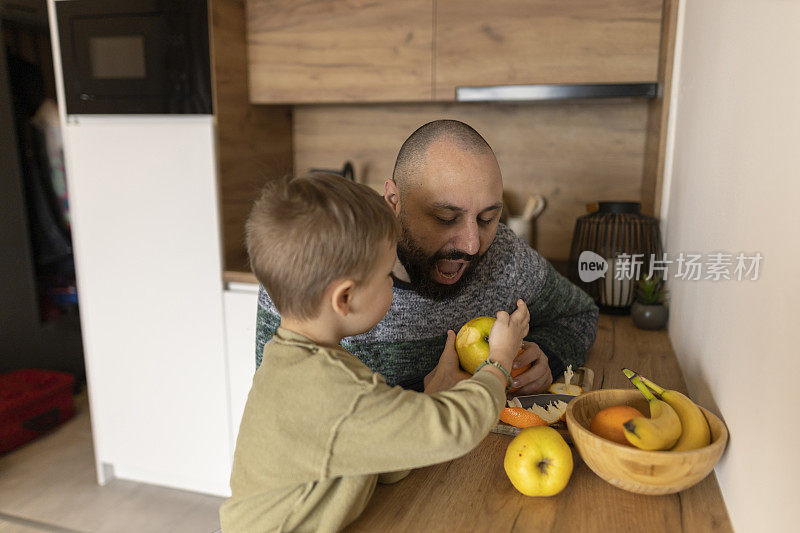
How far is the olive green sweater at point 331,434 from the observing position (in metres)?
0.68

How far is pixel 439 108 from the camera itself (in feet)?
8.03

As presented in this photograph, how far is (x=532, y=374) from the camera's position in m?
1.09

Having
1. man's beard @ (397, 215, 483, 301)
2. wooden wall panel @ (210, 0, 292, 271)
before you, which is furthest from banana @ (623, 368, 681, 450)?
wooden wall panel @ (210, 0, 292, 271)

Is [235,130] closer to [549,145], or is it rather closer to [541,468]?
[549,145]

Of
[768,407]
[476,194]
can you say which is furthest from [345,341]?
[768,407]

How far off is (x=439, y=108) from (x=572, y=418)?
186 centimetres

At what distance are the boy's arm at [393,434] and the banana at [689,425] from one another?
0.28 metres

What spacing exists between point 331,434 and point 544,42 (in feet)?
5.51

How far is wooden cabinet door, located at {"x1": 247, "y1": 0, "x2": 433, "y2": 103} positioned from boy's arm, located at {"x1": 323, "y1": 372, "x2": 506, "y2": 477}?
1.60 meters

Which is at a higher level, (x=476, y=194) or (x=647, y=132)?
(x=647, y=132)

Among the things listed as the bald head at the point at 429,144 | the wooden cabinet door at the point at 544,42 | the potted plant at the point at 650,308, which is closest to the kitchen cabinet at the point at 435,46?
the wooden cabinet door at the point at 544,42

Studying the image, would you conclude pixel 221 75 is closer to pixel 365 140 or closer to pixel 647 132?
pixel 365 140

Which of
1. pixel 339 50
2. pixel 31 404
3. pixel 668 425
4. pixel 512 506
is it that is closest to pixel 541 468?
pixel 512 506

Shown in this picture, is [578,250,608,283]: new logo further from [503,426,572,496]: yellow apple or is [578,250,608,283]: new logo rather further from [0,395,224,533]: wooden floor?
[0,395,224,533]: wooden floor
